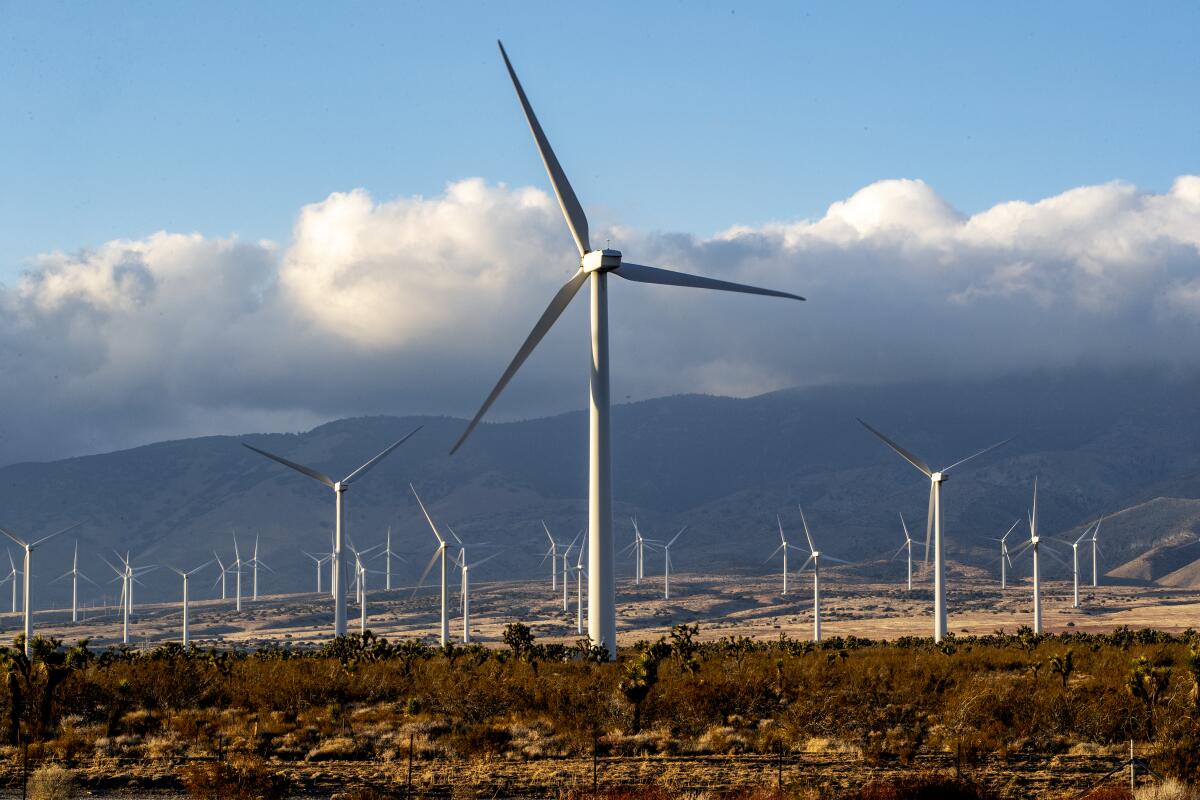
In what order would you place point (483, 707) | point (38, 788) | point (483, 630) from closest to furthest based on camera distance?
point (38, 788) → point (483, 707) → point (483, 630)

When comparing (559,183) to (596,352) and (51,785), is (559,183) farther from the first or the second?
(51,785)

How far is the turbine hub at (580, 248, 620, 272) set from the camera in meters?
59.7

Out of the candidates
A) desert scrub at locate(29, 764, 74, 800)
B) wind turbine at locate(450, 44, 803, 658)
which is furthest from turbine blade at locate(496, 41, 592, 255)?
desert scrub at locate(29, 764, 74, 800)

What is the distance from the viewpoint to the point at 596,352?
192 feet

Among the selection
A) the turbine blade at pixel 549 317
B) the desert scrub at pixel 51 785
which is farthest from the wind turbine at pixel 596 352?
the desert scrub at pixel 51 785

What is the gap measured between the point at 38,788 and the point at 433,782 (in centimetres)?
1039

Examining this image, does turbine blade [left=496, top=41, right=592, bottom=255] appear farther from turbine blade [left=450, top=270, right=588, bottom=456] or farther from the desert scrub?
the desert scrub

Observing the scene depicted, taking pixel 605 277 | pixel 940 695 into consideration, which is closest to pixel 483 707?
pixel 940 695

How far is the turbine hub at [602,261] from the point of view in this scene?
59.7 metres

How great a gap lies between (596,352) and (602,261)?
4.24 m

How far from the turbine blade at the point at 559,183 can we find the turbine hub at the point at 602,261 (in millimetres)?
1832

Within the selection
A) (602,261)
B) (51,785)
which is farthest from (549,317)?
(51,785)

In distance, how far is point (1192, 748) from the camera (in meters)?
39.5

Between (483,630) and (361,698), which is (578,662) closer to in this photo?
(361,698)
